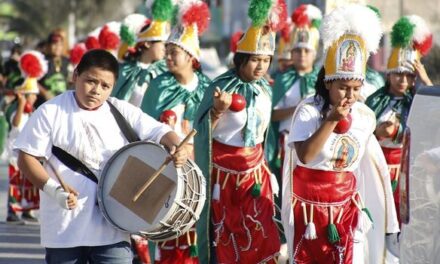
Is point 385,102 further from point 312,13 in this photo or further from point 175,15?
point 312,13

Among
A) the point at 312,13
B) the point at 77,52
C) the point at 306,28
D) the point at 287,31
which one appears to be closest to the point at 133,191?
the point at 306,28

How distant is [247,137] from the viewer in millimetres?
8414

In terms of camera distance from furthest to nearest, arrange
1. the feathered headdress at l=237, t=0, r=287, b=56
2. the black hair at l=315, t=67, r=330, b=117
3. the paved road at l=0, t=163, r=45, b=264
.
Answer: the paved road at l=0, t=163, r=45, b=264, the feathered headdress at l=237, t=0, r=287, b=56, the black hair at l=315, t=67, r=330, b=117

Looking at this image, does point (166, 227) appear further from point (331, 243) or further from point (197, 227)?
point (197, 227)

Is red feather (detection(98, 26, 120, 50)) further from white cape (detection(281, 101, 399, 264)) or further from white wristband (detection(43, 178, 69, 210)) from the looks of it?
white wristband (detection(43, 178, 69, 210))

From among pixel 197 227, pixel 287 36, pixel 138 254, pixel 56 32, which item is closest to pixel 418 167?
pixel 197 227

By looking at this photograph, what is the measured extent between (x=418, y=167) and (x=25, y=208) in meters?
8.09

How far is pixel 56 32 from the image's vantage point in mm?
15977

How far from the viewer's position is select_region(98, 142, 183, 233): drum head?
20.2 ft

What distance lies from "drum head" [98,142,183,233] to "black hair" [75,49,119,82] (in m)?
0.43

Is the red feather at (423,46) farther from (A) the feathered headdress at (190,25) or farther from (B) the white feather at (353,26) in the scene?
(B) the white feather at (353,26)

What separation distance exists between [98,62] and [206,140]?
7.38ft

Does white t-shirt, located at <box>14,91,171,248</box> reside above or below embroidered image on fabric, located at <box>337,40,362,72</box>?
below

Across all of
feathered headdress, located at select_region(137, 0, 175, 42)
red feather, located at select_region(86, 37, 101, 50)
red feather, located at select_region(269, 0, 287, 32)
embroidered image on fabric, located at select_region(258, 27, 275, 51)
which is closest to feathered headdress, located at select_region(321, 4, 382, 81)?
embroidered image on fabric, located at select_region(258, 27, 275, 51)
